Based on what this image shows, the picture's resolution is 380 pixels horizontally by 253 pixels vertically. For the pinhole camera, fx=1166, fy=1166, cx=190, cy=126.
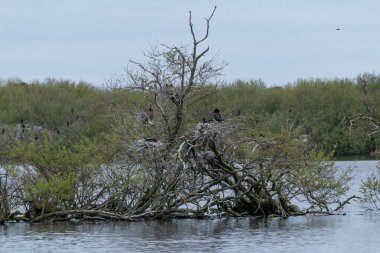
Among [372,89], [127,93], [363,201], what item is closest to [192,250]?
[127,93]

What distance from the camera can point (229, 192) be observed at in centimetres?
3191

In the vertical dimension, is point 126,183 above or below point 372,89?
below

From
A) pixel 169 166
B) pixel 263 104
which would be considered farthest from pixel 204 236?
pixel 263 104

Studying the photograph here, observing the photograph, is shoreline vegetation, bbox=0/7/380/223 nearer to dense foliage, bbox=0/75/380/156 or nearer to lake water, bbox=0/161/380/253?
lake water, bbox=0/161/380/253

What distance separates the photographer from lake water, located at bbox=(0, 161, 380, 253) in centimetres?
2570

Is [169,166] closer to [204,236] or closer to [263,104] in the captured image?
[204,236]

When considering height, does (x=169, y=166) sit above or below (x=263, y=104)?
below

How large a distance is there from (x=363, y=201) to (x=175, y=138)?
22.2 feet

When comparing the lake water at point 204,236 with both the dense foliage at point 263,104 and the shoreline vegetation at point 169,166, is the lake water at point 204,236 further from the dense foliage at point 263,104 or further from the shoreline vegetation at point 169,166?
the dense foliage at point 263,104

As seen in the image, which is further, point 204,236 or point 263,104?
point 263,104

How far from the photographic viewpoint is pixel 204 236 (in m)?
27.7

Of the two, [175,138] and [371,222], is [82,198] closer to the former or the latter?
[175,138]

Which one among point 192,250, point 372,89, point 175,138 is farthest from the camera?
point 372,89

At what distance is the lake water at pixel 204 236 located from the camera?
84.3 ft
